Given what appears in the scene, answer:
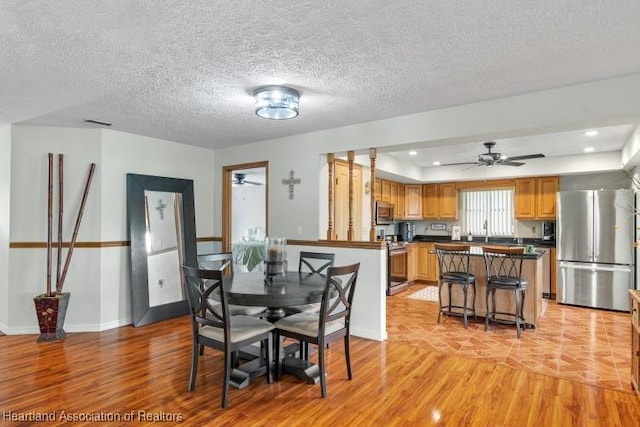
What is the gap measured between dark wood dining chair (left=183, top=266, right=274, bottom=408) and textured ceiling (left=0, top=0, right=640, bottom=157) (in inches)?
59.0

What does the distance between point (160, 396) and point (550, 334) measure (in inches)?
164

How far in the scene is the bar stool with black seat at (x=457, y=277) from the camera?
15.3 ft

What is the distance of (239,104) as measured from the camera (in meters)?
3.49

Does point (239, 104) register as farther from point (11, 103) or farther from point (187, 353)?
point (187, 353)

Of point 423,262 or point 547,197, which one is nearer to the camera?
point 547,197

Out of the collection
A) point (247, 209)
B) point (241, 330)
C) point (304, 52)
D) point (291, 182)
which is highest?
point (304, 52)

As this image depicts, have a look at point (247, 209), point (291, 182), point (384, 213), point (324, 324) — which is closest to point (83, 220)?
point (291, 182)

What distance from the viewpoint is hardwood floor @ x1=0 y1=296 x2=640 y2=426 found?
2.48m

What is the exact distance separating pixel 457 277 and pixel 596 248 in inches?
104

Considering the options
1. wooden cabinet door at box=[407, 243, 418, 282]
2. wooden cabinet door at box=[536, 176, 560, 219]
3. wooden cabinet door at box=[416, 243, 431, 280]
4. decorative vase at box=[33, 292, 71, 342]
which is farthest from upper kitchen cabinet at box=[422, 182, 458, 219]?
decorative vase at box=[33, 292, 71, 342]

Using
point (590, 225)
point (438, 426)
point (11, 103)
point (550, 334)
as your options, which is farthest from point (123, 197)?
point (590, 225)

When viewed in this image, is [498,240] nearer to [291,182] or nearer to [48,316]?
[291,182]

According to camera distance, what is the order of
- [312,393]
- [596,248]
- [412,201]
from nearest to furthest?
1. [312,393]
2. [596,248]
3. [412,201]

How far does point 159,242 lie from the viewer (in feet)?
16.2
